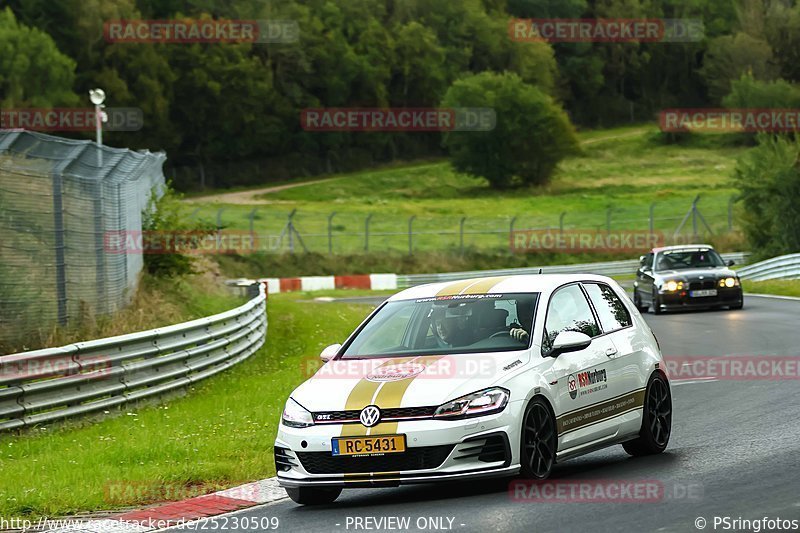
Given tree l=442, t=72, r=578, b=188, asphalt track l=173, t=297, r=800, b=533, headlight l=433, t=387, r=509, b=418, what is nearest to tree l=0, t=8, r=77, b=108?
tree l=442, t=72, r=578, b=188

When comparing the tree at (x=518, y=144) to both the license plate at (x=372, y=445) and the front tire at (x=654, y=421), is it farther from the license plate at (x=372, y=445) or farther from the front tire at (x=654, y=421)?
the license plate at (x=372, y=445)

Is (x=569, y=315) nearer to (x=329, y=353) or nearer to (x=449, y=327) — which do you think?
(x=449, y=327)

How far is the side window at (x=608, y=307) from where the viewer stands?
1077cm

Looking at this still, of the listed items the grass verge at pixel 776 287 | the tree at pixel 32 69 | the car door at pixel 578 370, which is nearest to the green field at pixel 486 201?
the tree at pixel 32 69

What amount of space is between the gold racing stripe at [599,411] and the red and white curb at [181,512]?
207 cm

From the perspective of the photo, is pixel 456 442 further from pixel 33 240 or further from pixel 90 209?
pixel 90 209

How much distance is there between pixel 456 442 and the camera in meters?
8.67

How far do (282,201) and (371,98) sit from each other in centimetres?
2929

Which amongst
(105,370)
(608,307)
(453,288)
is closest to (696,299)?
(105,370)

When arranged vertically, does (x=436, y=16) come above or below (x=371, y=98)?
above

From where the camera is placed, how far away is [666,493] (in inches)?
344

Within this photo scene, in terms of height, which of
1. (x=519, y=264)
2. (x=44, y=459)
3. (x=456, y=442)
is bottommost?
(x=519, y=264)

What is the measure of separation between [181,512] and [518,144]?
95017 mm

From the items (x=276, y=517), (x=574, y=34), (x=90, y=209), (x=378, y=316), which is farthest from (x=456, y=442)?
(x=574, y=34)
